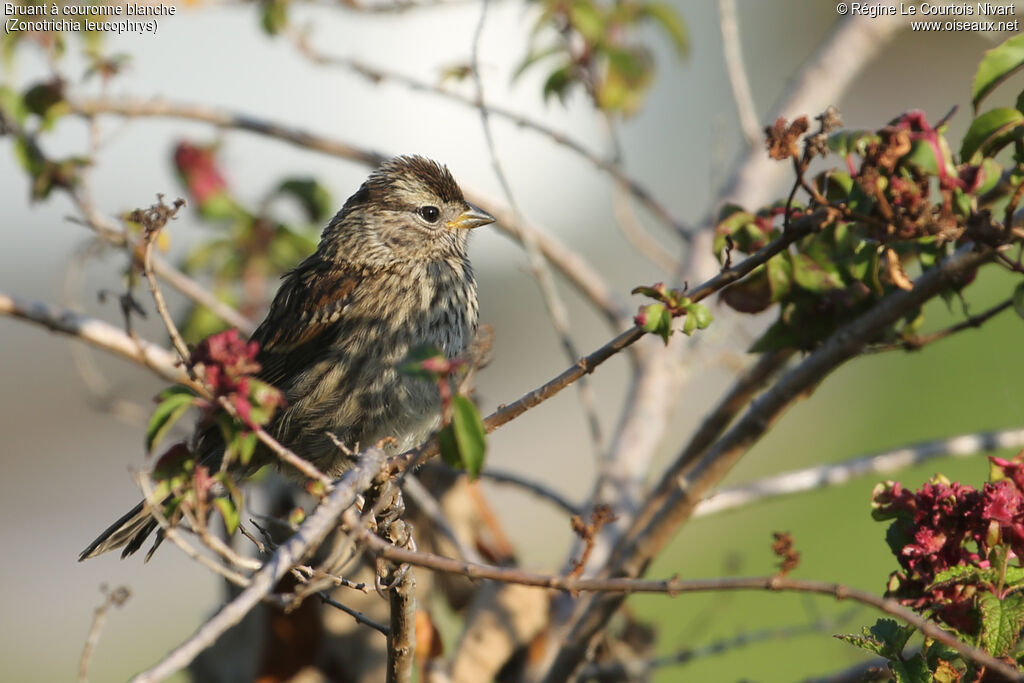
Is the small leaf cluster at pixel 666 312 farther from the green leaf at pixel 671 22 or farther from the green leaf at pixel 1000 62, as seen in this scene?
the green leaf at pixel 671 22

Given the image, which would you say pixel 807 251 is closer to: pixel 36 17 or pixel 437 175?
pixel 437 175

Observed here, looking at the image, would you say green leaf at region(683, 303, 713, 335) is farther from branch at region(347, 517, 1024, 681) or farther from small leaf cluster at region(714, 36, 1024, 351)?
branch at region(347, 517, 1024, 681)

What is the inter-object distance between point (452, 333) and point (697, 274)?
41.3 inches

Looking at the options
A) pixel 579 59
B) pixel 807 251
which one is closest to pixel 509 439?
pixel 579 59

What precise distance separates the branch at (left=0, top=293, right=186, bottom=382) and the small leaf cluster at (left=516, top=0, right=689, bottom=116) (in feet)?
5.76

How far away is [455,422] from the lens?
66.6 inches

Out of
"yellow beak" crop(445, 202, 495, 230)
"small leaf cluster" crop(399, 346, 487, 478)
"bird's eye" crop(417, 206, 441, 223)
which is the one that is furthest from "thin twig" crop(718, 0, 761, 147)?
→ "small leaf cluster" crop(399, 346, 487, 478)

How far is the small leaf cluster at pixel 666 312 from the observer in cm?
199

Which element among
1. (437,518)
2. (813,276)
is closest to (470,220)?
(437,518)

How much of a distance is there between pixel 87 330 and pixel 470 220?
1378 millimetres

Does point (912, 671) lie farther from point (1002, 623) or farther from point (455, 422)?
point (455, 422)

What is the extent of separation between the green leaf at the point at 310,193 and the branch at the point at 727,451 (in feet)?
6.72

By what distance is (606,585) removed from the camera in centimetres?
162

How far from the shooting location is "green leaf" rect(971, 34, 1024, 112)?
78.7 inches
